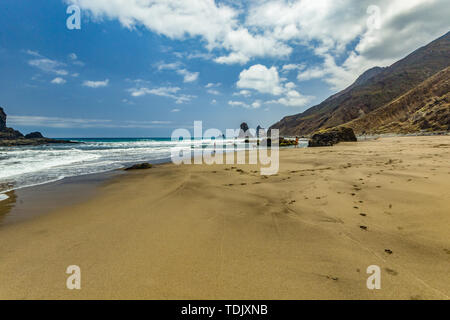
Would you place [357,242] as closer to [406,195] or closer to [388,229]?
[388,229]

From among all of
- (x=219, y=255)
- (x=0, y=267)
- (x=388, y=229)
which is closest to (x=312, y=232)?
(x=388, y=229)

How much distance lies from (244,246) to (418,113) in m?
63.4

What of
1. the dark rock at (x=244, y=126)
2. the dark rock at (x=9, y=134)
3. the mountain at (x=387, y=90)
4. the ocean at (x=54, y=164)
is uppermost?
the mountain at (x=387, y=90)

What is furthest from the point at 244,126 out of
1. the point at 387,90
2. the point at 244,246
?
the point at 244,246

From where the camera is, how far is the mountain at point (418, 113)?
38.7 m

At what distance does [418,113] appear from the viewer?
44594 millimetres

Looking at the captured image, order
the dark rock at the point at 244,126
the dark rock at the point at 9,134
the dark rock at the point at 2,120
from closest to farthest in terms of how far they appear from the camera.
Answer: the dark rock at the point at 9,134 < the dark rock at the point at 2,120 < the dark rock at the point at 244,126

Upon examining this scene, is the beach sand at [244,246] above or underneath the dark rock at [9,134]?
underneath

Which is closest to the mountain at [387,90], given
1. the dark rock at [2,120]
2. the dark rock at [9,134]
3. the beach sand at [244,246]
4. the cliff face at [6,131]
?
the beach sand at [244,246]

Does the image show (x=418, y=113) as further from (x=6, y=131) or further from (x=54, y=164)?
(x=6, y=131)

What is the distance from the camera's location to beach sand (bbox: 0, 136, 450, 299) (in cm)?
205

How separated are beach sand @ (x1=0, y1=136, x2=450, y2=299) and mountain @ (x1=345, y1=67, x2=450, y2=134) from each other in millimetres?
49431

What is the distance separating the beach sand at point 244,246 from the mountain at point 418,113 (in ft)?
162

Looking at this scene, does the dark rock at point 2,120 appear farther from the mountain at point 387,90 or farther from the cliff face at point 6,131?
the mountain at point 387,90
